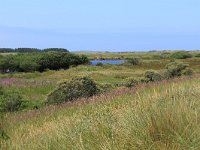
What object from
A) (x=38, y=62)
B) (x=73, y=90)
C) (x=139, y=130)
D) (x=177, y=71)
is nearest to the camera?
(x=139, y=130)

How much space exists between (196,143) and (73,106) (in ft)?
23.7

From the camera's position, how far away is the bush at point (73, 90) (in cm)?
1543

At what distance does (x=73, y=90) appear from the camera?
1558cm

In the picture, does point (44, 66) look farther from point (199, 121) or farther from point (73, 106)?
point (199, 121)

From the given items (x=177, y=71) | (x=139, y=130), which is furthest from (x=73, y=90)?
(x=177, y=71)

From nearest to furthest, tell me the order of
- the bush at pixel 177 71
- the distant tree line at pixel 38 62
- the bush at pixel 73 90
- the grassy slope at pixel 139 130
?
1. the grassy slope at pixel 139 130
2. the bush at pixel 73 90
3. the bush at pixel 177 71
4. the distant tree line at pixel 38 62

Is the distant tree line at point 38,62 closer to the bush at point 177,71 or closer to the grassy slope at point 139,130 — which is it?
the bush at point 177,71

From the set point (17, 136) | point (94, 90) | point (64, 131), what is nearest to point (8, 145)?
point (17, 136)

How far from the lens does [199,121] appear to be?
547cm

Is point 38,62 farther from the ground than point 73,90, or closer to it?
closer to it

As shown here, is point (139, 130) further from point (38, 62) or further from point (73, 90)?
point (38, 62)

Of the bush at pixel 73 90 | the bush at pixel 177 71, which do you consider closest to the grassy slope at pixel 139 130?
the bush at pixel 73 90

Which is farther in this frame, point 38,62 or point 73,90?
point 38,62

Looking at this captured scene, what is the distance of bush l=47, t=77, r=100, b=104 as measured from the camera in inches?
607
